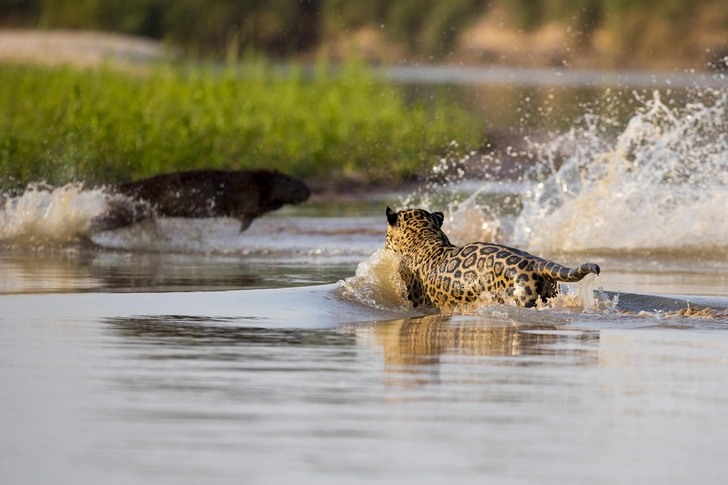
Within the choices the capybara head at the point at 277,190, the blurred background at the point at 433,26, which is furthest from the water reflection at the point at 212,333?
the blurred background at the point at 433,26

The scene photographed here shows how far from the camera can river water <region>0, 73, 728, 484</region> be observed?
517 centimetres

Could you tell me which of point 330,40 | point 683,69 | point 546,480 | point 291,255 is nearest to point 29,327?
point 546,480

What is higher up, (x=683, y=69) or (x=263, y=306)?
(x=683, y=69)

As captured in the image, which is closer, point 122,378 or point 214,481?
point 214,481

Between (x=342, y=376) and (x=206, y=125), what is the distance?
14559 millimetres

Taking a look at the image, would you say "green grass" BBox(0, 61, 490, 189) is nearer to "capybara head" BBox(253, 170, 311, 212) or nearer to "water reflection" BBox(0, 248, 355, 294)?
"capybara head" BBox(253, 170, 311, 212)

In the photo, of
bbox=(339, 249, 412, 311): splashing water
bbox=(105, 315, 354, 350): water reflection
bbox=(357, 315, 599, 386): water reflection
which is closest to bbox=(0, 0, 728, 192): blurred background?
bbox=(339, 249, 412, 311): splashing water

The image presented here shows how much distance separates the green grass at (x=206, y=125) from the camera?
18.2 metres

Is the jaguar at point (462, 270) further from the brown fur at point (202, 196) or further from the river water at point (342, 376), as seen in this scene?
the brown fur at point (202, 196)

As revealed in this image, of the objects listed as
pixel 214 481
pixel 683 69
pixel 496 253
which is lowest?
pixel 214 481

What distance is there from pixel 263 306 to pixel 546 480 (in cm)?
476

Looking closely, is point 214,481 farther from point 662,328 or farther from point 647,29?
point 647,29

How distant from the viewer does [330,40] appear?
6581cm

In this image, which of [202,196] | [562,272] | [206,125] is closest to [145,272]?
[202,196]
